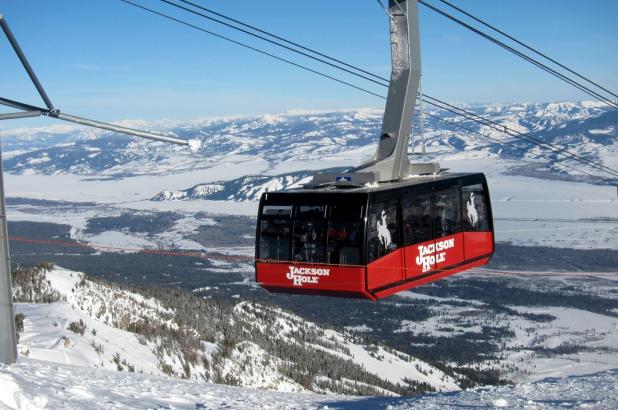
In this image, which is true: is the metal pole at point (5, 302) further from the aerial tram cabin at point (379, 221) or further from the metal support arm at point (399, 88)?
the metal support arm at point (399, 88)

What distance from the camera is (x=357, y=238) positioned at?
12688 millimetres

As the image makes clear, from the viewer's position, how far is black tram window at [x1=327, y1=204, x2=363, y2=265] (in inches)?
499

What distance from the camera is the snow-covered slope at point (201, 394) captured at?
11523 mm

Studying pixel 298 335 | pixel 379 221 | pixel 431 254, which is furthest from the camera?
pixel 298 335

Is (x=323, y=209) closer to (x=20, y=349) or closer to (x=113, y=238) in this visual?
(x=20, y=349)

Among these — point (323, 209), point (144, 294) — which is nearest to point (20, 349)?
point (323, 209)

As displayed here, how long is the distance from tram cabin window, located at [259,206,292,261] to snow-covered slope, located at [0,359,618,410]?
2.90m

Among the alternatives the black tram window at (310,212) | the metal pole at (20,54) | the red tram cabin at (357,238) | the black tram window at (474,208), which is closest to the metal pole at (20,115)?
the metal pole at (20,54)

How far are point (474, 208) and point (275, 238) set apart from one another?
4.64 metres

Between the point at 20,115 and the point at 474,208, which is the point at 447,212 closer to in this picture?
the point at 474,208

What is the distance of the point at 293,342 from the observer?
5069 centimetres

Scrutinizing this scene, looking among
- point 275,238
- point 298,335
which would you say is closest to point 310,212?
point 275,238

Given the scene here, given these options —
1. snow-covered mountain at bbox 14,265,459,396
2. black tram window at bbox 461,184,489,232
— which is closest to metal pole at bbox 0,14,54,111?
black tram window at bbox 461,184,489,232

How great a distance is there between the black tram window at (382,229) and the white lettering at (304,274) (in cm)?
93
